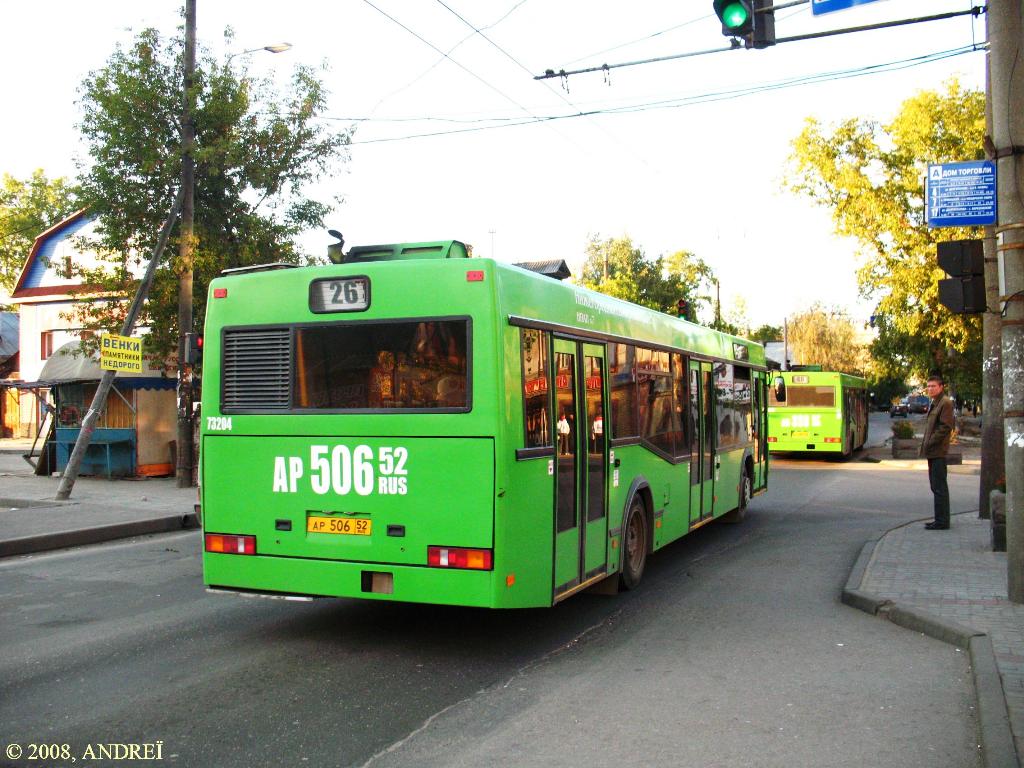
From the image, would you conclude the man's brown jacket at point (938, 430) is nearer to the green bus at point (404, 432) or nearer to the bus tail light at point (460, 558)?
the green bus at point (404, 432)

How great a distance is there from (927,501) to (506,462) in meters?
14.0

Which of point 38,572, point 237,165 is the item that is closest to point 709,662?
point 38,572

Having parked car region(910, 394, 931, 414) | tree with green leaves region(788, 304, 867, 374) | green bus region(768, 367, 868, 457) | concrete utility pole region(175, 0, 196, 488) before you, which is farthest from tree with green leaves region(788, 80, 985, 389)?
parked car region(910, 394, 931, 414)

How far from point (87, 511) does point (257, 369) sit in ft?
30.5

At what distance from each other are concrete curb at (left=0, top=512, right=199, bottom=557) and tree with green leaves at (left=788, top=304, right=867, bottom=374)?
61.6 metres

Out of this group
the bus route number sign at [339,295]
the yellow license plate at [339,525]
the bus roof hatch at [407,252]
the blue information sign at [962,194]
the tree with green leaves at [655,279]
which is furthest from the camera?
the tree with green leaves at [655,279]

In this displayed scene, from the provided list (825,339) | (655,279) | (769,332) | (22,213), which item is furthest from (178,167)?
(769,332)

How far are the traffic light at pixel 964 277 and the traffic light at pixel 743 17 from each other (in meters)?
2.65

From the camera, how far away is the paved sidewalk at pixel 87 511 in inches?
477

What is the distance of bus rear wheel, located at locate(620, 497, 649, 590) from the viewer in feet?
28.6

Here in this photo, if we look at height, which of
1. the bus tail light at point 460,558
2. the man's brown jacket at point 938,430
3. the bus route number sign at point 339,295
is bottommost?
the bus tail light at point 460,558

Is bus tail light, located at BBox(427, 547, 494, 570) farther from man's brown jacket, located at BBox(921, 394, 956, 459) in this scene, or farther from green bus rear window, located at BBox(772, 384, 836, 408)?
green bus rear window, located at BBox(772, 384, 836, 408)

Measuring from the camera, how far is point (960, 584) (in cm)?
857

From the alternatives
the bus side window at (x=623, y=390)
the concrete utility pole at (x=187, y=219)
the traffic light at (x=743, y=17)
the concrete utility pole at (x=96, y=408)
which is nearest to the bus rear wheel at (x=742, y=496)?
the bus side window at (x=623, y=390)
